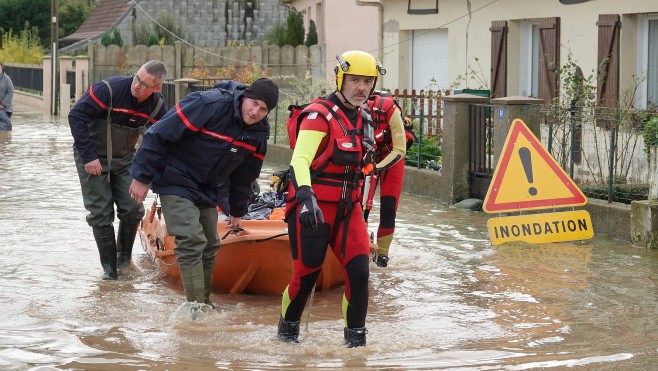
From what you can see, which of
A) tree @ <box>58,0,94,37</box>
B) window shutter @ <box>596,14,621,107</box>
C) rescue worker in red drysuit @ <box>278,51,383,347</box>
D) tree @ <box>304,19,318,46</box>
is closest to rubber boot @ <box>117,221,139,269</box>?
rescue worker in red drysuit @ <box>278,51,383,347</box>

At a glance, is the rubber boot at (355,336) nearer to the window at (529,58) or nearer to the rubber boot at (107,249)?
the rubber boot at (107,249)

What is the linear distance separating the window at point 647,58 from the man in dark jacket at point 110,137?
8.76 metres

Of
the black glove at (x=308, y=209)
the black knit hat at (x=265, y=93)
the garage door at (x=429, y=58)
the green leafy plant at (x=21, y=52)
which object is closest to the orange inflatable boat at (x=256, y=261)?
the black knit hat at (x=265, y=93)

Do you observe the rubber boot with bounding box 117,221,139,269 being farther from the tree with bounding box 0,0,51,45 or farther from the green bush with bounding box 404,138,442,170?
the tree with bounding box 0,0,51,45

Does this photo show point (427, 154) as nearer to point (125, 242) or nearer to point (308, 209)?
point (125, 242)

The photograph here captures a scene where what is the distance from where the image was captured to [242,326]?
870cm

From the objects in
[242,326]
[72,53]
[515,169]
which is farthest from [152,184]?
[72,53]

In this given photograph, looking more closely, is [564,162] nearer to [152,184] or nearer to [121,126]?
[121,126]

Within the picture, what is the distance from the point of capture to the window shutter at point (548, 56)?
62.4 ft

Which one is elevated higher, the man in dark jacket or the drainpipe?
the drainpipe

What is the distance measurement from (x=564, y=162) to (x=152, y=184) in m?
6.56

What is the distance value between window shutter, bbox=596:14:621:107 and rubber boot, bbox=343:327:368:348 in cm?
1014

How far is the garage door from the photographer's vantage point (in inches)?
929

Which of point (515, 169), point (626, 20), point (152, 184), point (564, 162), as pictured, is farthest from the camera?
point (626, 20)
